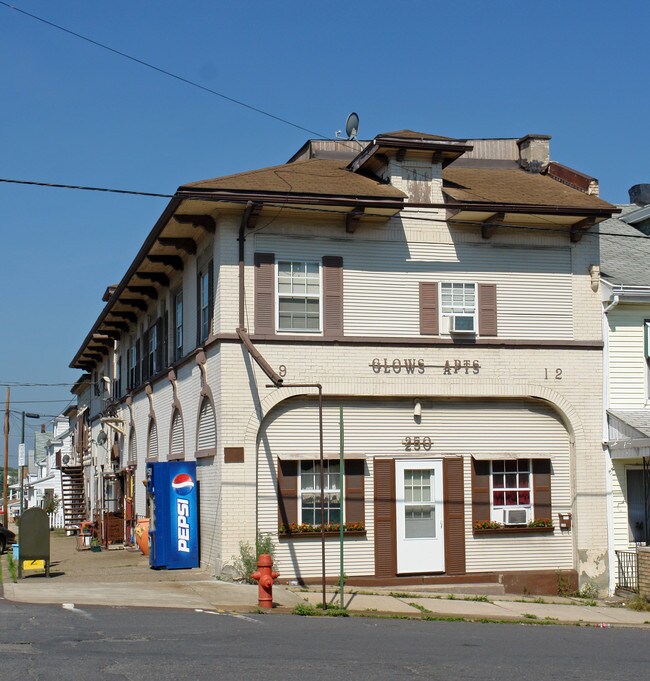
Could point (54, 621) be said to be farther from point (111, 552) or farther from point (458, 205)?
point (111, 552)

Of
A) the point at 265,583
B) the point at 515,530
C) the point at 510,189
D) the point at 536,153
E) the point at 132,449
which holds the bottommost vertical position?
the point at 265,583

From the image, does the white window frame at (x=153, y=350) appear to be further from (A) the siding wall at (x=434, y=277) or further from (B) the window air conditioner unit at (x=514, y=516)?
(B) the window air conditioner unit at (x=514, y=516)

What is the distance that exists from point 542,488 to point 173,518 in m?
7.96

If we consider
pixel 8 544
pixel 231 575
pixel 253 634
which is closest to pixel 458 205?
pixel 231 575

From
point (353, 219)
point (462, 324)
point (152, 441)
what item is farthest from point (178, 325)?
point (462, 324)

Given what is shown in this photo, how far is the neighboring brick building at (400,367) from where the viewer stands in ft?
67.2

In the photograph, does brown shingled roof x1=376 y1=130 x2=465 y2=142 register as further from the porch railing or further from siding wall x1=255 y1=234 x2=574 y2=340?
the porch railing

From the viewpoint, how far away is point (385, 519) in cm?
2109

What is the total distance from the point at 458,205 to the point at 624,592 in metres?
8.81

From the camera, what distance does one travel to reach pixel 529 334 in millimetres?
22109

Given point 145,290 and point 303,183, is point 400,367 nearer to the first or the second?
point 303,183

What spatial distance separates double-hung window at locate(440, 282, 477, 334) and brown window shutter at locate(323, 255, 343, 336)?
2.29m

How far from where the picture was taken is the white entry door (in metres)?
21.1

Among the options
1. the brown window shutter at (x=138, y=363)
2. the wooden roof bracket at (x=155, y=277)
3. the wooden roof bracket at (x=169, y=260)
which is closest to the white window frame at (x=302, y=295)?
the wooden roof bracket at (x=169, y=260)
